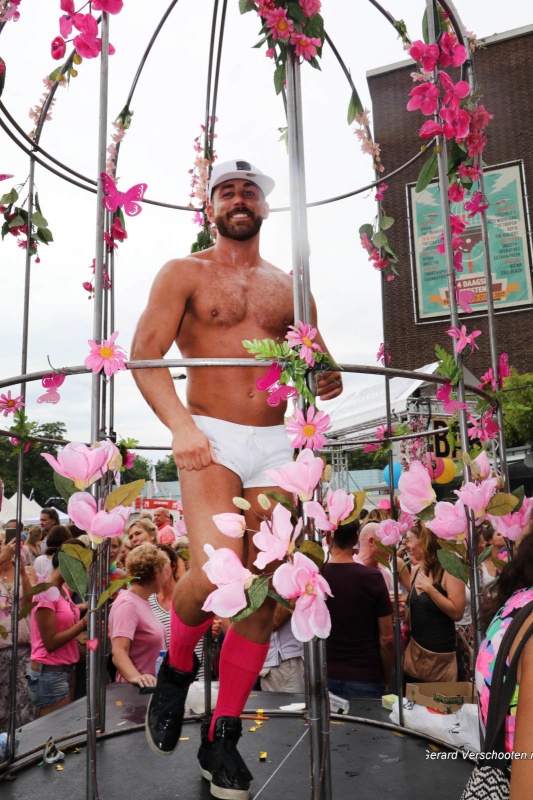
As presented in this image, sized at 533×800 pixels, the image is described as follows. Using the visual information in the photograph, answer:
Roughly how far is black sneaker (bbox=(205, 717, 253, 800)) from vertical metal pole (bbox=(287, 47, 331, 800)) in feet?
1.62

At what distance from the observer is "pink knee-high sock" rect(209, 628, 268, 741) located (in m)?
Answer: 1.72

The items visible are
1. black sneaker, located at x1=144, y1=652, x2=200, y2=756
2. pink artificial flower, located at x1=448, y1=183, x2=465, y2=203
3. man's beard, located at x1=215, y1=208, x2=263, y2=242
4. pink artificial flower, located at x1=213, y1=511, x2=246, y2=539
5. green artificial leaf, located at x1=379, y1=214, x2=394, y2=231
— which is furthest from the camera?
green artificial leaf, located at x1=379, y1=214, x2=394, y2=231

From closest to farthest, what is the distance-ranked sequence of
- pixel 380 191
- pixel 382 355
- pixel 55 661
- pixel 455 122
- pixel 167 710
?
pixel 455 122, pixel 167 710, pixel 380 191, pixel 382 355, pixel 55 661

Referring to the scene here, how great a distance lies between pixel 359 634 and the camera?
304 centimetres

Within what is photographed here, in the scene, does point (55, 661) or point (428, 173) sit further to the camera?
point (55, 661)

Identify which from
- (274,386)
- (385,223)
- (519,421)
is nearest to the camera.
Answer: (274,386)

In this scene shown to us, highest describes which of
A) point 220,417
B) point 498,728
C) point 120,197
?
point 120,197

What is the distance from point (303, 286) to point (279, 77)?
1.94 ft

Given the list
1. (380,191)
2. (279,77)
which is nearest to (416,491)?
(279,77)

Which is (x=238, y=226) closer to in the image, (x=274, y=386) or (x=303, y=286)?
(x=303, y=286)

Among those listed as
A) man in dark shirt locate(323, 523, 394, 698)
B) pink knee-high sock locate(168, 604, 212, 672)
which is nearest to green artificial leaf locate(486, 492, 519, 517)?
pink knee-high sock locate(168, 604, 212, 672)

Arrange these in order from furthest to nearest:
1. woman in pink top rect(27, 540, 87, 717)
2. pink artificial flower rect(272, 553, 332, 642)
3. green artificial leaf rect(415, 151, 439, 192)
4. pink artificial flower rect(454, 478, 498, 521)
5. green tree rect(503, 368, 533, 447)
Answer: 1. green tree rect(503, 368, 533, 447)
2. woman in pink top rect(27, 540, 87, 717)
3. green artificial leaf rect(415, 151, 439, 192)
4. pink artificial flower rect(454, 478, 498, 521)
5. pink artificial flower rect(272, 553, 332, 642)

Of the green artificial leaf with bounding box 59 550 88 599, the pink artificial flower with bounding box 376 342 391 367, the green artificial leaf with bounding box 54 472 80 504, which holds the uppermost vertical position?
the pink artificial flower with bounding box 376 342 391 367

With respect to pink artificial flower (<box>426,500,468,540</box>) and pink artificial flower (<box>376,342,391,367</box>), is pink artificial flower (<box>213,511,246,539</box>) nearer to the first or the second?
pink artificial flower (<box>426,500,468,540</box>)
